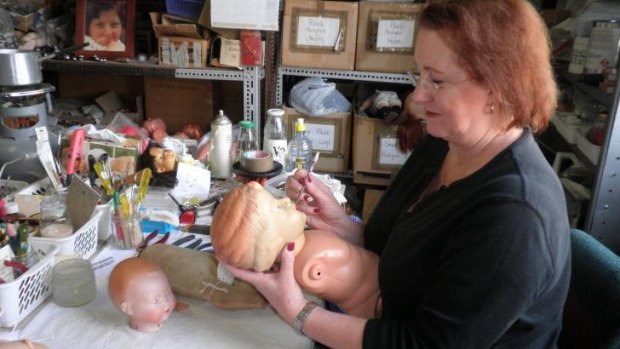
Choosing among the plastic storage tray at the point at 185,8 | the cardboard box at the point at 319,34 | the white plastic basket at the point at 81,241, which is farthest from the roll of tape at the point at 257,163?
the plastic storage tray at the point at 185,8

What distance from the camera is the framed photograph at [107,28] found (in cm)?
192

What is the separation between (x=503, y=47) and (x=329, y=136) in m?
1.34

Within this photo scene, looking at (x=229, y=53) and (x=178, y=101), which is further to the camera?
(x=178, y=101)

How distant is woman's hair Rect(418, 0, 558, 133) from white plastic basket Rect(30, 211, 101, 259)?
760 mm

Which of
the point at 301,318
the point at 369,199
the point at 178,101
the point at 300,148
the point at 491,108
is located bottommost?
the point at 369,199

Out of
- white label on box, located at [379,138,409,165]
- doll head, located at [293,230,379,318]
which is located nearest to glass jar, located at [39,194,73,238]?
doll head, located at [293,230,379,318]

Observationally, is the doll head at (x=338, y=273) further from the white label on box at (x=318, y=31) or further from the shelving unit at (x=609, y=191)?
the white label on box at (x=318, y=31)

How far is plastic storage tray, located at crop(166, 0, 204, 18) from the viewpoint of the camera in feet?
6.04

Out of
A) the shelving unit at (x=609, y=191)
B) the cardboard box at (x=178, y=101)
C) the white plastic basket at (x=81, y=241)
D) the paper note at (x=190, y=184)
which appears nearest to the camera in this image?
the white plastic basket at (x=81, y=241)

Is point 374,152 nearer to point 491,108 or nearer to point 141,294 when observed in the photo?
point 491,108

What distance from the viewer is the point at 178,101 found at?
208cm

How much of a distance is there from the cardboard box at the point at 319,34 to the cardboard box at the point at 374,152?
254 mm

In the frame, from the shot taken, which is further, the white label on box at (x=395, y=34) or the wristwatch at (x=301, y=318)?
the white label on box at (x=395, y=34)

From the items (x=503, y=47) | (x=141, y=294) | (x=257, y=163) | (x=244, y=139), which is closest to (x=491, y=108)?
(x=503, y=47)
